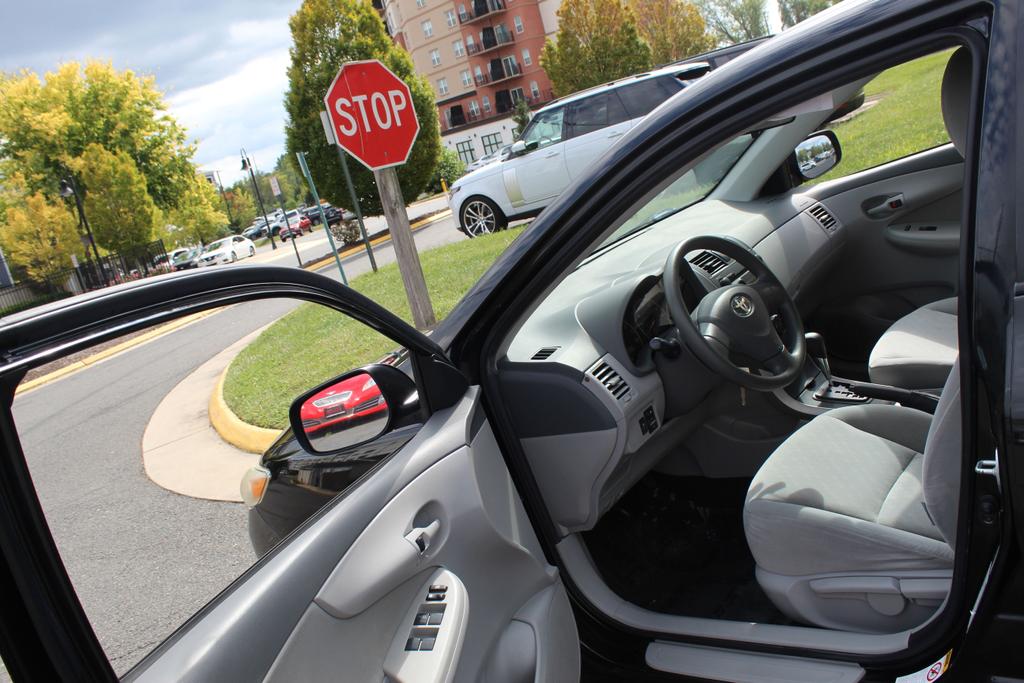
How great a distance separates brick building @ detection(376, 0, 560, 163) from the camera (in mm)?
55531

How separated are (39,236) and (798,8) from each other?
29.5 m

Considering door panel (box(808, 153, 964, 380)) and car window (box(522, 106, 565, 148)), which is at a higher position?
car window (box(522, 106, 565, 148))

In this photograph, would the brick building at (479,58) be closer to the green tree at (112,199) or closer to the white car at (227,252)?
the white car at (227,252)

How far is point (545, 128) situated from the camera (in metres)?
11.6

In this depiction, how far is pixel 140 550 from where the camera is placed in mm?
1172

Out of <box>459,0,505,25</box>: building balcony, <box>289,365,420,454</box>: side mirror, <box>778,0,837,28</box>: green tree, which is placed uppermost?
<box>459,0,505,25</box>: building balcony

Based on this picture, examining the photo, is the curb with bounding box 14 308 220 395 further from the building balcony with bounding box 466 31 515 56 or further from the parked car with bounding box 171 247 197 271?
the building balcony with bounding box 466 31 515 56

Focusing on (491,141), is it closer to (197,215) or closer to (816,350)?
(197,215)

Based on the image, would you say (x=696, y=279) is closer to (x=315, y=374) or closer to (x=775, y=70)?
(x=775, y=70)

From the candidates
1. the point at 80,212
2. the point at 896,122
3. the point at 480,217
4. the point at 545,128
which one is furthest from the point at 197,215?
the point at 896,122

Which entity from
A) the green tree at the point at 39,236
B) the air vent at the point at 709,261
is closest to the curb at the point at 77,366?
the air vent at the point at 709,261

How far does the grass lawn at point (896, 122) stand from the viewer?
75.5 inches

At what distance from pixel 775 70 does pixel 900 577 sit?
114cm

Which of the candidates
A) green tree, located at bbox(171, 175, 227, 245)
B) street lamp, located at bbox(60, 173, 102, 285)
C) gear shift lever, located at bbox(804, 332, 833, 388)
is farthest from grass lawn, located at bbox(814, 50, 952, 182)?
green tree, located at bbox(171, 175, 227, 245)
